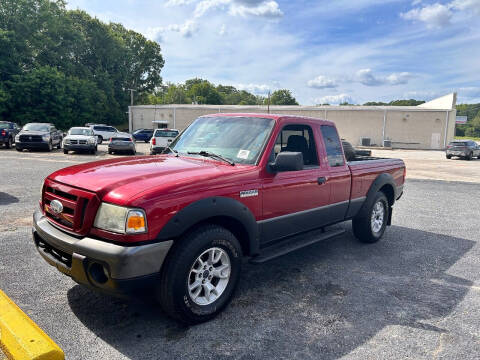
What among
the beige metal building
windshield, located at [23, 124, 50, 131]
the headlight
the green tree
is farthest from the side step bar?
the green tree

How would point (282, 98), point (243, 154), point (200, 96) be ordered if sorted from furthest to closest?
1. point (282, 98)
2. point (200, 96)
3. point (243, 154)

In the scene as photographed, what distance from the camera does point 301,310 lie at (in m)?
3.52

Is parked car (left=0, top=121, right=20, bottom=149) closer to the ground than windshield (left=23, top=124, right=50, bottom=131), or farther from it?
Result: closer to the ground

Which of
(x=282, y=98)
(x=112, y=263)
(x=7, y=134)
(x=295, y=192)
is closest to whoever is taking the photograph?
(x=112, y=263)

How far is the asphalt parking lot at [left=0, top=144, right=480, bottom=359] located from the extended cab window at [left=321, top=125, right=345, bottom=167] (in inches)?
54.0

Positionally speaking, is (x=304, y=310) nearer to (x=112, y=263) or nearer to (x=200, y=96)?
(x=112, y=263)

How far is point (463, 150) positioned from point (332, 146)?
26.6 meters

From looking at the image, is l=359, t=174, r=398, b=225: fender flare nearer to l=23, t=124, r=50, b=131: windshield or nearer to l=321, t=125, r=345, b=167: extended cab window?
l=321, t=125, r=345, b=167: extended cab window

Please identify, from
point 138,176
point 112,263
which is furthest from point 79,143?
point 112,263

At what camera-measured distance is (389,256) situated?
5.22 metres

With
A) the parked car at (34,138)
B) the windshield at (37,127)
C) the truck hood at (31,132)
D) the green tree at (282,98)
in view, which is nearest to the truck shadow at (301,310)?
the parked car at (34,138)

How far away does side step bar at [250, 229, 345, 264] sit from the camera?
3.70m

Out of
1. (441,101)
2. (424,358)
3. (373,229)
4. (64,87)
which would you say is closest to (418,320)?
(424,358)

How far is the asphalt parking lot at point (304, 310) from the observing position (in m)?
2.88
